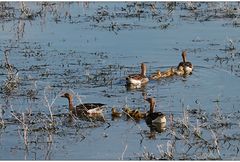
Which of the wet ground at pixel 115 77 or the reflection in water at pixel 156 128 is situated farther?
the reflection in water at pixel 156 128

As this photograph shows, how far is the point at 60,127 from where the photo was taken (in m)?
11.8

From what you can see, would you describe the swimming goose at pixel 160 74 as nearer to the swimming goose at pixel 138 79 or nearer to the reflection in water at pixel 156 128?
the swimming goose at pixel 138 79

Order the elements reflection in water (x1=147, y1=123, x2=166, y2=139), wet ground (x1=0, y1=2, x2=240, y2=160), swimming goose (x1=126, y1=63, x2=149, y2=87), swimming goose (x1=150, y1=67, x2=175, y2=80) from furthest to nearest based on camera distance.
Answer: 1. swimming goose (x1=150, y1=67, x2=175, y2=80)
2. swimming goose (x1=126, y1=63, x2=149, y2=87)
3. reflection in water (x1=147, y1=123, x2=166, y2=139)
4. wet ground (x1=0, y1=2, x2=240, y2=160)

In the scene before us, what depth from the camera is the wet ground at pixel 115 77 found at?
1069 cm

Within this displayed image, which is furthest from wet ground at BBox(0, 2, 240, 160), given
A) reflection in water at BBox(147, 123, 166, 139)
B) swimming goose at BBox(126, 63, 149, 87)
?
swimming goose at BBox(126, 63, 149, 87)

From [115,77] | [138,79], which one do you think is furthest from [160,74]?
[115,77]

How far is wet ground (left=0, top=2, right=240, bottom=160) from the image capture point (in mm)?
10688

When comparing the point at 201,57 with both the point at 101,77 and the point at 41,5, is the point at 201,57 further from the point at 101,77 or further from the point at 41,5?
the point at 41,5

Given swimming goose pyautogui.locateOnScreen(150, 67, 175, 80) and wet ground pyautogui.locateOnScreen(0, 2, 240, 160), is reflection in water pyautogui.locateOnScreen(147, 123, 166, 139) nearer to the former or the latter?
wet ground pyautogui.locateOnScreen(0, 2, 240, 160)

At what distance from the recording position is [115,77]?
15.2m

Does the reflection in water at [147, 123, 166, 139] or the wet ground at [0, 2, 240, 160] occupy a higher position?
the wet ground at [0, 2, 240, 160]

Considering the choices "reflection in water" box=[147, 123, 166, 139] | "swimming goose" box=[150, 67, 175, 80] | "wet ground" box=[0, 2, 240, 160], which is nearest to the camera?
"wet ground" box=[0, 2, 240, 160]

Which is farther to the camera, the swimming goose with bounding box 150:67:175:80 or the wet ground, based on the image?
the swimming goose with bounding box 150:67:175:80

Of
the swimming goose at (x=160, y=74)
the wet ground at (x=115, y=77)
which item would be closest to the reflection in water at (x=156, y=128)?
the wet ground at (x=115, y=77)
